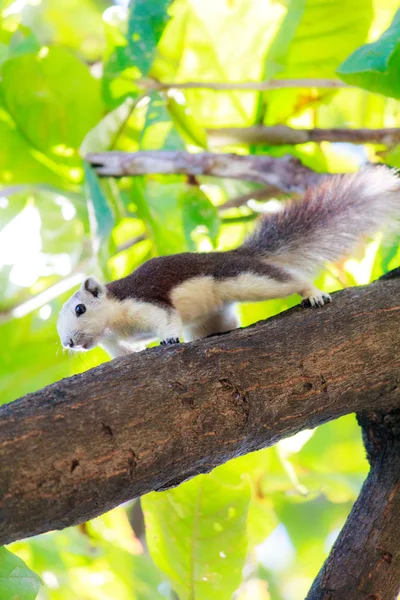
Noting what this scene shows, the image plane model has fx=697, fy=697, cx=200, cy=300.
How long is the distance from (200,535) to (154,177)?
4.39 ft

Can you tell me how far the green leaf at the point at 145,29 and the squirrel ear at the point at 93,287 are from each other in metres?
0.82

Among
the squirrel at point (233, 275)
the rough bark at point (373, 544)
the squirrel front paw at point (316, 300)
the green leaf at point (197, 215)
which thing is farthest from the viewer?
the green leaf at point (197, 215)

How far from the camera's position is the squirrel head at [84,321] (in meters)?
2.03

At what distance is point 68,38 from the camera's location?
300 cm

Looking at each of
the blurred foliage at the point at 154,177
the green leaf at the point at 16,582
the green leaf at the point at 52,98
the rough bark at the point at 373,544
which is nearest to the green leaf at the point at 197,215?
the blurred foliage at the point at 154,177

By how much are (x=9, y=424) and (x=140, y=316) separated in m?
0.93

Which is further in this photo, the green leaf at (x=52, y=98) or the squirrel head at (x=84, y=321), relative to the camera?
the green leaf at (x=52, y=98)

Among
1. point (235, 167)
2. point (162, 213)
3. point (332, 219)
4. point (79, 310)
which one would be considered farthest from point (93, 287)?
point (332, 219)

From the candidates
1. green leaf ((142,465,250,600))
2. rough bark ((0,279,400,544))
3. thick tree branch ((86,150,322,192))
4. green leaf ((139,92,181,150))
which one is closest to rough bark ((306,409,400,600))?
rough bark ((0,279,400,544))

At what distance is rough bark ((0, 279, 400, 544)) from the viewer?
1104mm

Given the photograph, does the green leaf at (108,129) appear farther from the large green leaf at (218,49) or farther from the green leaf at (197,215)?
the green leaf at (197,215)

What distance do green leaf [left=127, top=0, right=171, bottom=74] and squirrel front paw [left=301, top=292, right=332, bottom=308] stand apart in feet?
3.70

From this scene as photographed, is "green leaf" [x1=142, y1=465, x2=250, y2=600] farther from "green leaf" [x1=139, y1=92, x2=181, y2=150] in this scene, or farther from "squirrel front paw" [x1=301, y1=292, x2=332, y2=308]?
"green leaf" [x1=139, y1=92, x2=181, y2=150]

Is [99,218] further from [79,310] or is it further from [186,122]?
[186,122]
